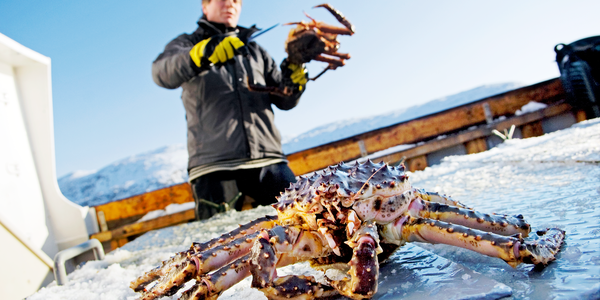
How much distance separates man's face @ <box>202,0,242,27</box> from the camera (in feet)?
9.86

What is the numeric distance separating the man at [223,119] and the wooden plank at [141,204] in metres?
1.09

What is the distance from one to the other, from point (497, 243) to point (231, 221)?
6.13 ft

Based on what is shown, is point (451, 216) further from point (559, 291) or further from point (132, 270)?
point (132, 270)

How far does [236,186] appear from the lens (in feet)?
9.55

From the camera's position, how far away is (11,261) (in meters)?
1.57

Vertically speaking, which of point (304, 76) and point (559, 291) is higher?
point (304, 76)

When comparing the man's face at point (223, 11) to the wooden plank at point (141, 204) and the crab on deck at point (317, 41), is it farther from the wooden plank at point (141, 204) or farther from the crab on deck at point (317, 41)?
the wooden plank at point (141, 204)

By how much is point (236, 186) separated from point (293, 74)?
1189mm

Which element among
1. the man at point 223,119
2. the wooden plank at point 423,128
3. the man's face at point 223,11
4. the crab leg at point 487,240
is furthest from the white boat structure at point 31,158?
the wooden plank at point 423,128

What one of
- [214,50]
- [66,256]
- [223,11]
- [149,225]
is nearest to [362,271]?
[66,256]

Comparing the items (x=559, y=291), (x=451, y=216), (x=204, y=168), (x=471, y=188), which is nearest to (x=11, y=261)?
(x=204, y=168)

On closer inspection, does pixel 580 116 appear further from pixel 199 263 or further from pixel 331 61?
pixel 199 263

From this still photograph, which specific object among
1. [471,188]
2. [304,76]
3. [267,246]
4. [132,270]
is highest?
[304,76]

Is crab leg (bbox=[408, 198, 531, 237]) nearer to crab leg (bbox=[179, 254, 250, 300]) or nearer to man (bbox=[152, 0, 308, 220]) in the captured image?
crab leg (bbox=[179, 254, 250, 300])
